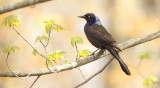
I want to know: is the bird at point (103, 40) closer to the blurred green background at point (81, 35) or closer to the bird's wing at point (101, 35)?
the bird's wing at point (101, 35)

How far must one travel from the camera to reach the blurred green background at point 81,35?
9.00 metres

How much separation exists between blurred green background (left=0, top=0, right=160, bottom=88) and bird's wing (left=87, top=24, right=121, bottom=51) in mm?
3761

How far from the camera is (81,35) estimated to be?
970 centimetres

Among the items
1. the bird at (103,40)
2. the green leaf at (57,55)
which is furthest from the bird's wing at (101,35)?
the green leaf at (57,55)

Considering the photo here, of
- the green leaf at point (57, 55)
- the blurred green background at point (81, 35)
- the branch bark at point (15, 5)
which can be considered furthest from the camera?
the blurred green background at point (81, 35)

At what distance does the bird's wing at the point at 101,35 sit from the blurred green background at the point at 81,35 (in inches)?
148

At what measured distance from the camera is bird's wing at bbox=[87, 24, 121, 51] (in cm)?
459

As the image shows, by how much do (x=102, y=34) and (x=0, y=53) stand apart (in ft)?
14.9

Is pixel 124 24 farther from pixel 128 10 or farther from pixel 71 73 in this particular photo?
pixel 71 73

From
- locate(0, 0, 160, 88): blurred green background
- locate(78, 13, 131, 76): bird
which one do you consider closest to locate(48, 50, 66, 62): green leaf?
locate(78, 13, 131, 76): bird

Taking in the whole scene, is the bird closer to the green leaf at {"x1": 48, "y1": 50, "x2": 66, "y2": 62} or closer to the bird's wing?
the bird's wing

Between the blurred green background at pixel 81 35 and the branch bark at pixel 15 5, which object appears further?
the blurred green background at pixel 81 35

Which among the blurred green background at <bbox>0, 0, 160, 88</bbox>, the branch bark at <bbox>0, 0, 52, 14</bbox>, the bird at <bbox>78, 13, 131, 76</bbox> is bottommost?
the blurred green background at <bbox>0, 0, 160, 88</bbox>

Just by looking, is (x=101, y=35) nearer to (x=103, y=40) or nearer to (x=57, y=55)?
(x=103, y=40)
